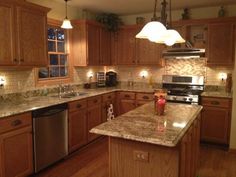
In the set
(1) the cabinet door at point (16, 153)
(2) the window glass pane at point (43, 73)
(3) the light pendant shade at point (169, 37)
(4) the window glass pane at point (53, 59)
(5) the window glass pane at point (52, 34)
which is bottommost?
(1) the cabinet door at point (16, 153)

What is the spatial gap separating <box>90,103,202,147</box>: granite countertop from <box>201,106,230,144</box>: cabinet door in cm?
166

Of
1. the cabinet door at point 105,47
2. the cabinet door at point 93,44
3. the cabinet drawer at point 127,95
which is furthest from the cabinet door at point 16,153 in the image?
the cabinet door at point 105,47

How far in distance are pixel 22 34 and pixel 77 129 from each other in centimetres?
171

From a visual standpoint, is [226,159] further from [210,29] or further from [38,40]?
[38,40]

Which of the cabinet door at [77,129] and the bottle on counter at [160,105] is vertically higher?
the bottle on counter at [160,105]

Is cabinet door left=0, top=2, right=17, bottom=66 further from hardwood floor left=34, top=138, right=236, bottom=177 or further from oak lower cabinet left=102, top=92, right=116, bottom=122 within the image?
oak lower cabinet left=102, top=92, right=116, bottom=122

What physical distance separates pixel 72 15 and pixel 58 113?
223 cm

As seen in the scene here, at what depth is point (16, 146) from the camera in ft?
9.04

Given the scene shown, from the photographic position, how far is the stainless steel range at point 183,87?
4.33m

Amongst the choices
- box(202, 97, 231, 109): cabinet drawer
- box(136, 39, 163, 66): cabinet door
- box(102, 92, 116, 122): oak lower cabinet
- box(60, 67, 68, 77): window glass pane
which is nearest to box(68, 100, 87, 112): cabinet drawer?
box(102, 92, 116, 122): oak lower cabinet

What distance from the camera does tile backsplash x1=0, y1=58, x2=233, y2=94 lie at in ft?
11.5

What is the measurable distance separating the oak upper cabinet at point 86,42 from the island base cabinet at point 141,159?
289 centimetres

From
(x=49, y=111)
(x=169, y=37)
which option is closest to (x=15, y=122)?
(x=49, y=111)

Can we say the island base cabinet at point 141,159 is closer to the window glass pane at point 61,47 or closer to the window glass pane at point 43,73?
the window glass pane at point 43,73
